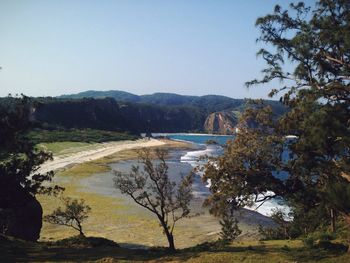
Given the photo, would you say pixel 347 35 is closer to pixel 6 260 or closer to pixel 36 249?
pixel 6 260

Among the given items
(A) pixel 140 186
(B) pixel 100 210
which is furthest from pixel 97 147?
(A) pixel 140 186

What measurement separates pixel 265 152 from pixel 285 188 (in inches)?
87.2

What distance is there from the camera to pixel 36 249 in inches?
1040

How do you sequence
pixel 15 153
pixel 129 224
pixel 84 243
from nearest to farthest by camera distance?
pixel 15 153 → pixel 84 243 → pixel 129 224

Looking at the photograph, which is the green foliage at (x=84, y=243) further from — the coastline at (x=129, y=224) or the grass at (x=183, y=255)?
the coastline at (x=129, y=224)

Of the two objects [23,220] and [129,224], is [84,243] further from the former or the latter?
[129,224]

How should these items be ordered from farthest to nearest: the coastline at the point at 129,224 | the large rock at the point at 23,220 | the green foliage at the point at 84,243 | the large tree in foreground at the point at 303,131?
the coastline at the point at 129,224 < the large rock at the point at 23,220 < the green foliage at the point at 84,243 < the large tree in foreground at the point at 303,131

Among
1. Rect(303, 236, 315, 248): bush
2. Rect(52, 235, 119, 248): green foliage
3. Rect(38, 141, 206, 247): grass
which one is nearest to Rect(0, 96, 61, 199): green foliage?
Rect(52, 235, 119, 248): green foliage

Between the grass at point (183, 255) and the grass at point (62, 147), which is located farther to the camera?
the grass at point (62, 147)

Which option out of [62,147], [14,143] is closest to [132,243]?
[14,143]

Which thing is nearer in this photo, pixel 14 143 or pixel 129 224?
pixel 14 143

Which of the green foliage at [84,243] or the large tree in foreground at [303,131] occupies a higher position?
the large tree in foreground at [303,131]

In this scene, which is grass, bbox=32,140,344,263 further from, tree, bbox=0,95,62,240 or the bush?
tree, bbox=0,95,62,240

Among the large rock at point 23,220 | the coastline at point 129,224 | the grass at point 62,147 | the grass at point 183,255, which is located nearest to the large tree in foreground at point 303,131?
the grass at point 183,255
